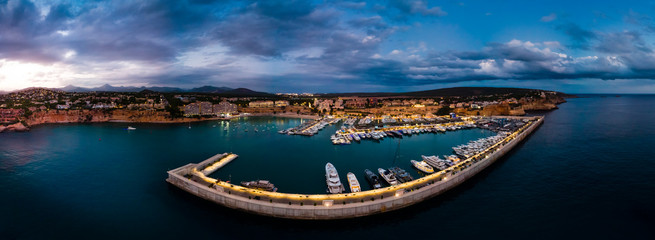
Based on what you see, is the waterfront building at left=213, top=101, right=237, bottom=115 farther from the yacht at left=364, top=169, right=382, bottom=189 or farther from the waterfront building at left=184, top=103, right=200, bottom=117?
the yacht at left=364, top=169, right=382, bottom=189

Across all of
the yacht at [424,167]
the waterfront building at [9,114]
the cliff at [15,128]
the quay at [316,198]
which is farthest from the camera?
the waterfront building at [9,114]

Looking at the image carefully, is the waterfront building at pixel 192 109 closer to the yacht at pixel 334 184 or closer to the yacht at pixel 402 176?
the yacht at pixel 334 184

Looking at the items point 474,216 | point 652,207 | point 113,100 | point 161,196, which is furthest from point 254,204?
point 113,100

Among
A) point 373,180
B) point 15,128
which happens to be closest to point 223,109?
point 15,128

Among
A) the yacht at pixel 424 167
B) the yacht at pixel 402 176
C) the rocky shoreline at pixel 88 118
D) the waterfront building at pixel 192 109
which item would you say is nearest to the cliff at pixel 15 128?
the rocky shoreline at pixel 88 118

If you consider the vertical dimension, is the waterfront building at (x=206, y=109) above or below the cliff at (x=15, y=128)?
above

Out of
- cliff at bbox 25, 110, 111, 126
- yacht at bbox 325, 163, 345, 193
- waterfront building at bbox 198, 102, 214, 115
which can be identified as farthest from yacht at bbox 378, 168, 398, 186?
cliff at bbox 25, 110, 111, 126

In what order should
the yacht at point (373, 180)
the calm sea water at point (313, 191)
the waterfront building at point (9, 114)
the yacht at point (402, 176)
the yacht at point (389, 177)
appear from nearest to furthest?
the calm sea water at point (313, 191), the yacht at point (373, 180), the yacht at point (389, 177), the yacht at point (402, 176), the waterfront building at point (9, 114)

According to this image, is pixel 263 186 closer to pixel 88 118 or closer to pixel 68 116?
pixel 88 118
